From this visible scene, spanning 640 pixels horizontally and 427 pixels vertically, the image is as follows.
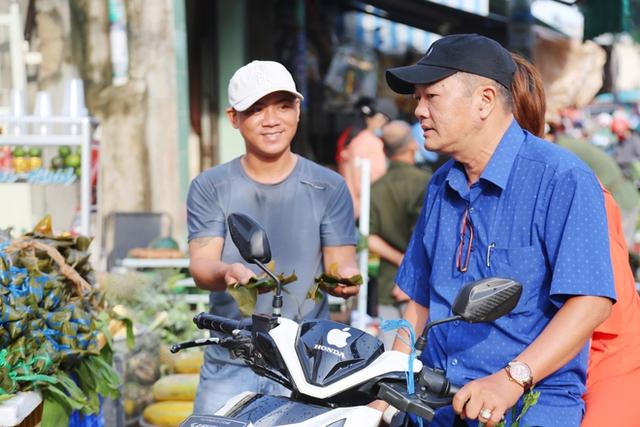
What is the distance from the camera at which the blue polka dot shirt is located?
257 cm

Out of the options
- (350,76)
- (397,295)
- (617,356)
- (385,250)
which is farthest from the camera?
(350,76)

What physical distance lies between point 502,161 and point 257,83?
1.20 metres

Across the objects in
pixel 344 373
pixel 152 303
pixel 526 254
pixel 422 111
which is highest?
pixel 422 111

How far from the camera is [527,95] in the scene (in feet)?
11.1

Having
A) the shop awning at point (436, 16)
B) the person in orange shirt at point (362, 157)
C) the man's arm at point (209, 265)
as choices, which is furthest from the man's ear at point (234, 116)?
the shop awning at point (436, 16)

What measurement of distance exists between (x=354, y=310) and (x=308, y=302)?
4563 mm

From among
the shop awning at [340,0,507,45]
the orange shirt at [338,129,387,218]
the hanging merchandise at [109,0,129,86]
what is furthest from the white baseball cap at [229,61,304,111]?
the shop awning at [340,0,507,45]

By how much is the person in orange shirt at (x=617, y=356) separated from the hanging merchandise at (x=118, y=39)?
644 centimetres

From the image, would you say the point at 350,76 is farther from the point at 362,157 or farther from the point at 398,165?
the point at 398,165

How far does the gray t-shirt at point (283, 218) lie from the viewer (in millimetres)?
3738

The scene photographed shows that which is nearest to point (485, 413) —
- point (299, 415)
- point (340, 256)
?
point (299, 415)

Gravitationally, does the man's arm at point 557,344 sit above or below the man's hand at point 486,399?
above

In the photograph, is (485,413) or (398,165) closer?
(485,413)

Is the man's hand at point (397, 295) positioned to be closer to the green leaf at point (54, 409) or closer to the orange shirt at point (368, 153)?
the orange shirt at point (368, 153)
